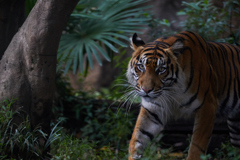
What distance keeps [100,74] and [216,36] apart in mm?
5761

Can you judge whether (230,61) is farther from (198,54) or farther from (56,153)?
(56,153)

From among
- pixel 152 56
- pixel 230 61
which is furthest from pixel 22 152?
pixel 230 61

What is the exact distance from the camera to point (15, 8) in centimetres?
370

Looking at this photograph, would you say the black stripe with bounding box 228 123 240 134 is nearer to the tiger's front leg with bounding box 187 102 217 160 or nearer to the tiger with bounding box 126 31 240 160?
the tiger with bounding box 126 31 240 160

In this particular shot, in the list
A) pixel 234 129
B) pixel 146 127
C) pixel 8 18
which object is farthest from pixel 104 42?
pixel 234 129

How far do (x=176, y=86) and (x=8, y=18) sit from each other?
210 centimetres

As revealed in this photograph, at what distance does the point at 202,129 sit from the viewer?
319 cm

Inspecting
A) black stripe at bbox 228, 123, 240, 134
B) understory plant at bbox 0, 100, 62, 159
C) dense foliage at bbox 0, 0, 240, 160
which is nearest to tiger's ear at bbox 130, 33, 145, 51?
dense foliage at bbox 0, 0, 240, 160

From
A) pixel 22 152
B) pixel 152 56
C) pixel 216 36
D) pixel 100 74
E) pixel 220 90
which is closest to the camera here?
pixel 22 152

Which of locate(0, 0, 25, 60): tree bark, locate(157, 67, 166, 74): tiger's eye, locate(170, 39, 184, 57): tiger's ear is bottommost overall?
locate(157, 67, 166, 74): tiger's eye

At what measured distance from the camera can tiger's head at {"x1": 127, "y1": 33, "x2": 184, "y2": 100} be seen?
3094mm

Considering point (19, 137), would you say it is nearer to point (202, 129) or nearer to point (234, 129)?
point (202, 129)

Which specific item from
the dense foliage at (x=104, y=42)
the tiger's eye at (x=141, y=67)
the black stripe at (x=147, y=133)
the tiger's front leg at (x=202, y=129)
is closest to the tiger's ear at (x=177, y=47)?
the tiger's eye at (x=141, y=67)

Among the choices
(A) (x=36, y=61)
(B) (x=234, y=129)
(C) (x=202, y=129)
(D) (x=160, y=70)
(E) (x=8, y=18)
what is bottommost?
(B) (x=234, y=129)
